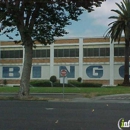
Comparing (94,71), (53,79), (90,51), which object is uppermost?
(90,51)

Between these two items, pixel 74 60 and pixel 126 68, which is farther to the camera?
pixel 74 60

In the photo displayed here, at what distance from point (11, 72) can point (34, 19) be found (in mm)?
44514

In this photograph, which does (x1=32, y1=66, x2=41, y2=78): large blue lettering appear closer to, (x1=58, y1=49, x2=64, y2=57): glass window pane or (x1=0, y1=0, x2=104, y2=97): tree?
(x1=58, y1=49, x2=64, y2=57): glass window pane

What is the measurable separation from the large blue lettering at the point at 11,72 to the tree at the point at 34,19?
4225 centimetres

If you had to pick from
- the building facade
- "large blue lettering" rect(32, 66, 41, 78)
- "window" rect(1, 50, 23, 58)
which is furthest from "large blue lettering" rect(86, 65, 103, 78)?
"window" rect(1, 50, 23, 58)

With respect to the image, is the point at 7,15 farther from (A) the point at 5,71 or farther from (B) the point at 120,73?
(A) the point at 5,71

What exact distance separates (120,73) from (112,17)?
10.9 meters

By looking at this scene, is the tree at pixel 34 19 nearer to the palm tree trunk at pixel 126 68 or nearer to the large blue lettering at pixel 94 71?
the palm tree trunk at pixel 126 68

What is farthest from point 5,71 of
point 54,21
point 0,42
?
point 54,21

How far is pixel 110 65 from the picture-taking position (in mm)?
65438

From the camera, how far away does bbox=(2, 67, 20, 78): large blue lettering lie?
70938 millimetres

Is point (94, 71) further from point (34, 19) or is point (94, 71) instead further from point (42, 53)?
point (34, 19)

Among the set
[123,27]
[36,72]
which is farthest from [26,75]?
[36,72]

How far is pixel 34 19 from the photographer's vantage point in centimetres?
2789
